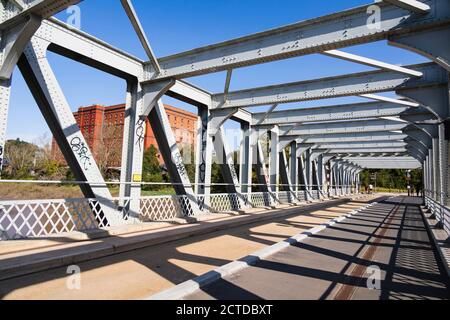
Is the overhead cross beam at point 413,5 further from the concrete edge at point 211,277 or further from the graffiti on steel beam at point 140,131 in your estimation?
the graffiti on steel beam at point 140,131

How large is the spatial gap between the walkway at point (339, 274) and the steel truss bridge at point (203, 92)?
140 inches

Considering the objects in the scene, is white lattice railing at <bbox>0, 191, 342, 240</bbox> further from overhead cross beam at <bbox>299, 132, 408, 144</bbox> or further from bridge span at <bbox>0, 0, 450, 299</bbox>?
overhead cross beam at <bbox>299, 132, 408, 144</bbox>

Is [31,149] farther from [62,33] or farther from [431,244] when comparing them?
[431,244]

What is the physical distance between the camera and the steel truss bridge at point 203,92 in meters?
6.46

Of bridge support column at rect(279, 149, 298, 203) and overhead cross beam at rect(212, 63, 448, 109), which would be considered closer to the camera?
overhead cross beam at rect(212, 63, 448, 109)

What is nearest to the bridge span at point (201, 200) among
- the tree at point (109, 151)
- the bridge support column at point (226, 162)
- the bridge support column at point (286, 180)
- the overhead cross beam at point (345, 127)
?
the bridge support column at point (226, 162)

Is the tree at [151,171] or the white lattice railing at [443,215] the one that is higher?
the tree at [151,171]

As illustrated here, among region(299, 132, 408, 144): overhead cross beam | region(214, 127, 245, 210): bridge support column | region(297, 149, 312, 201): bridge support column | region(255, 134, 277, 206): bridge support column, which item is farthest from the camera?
region(297, 149, 312, 201): bridge support column

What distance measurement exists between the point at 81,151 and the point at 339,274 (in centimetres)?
708

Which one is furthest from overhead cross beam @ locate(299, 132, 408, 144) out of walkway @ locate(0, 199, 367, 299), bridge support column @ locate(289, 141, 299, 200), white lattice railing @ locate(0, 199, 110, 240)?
white lattice railing @ locate(0, 199, 110, 240)

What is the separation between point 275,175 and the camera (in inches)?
811

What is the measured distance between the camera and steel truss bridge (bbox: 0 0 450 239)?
646cm

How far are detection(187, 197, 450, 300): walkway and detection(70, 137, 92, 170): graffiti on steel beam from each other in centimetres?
547
